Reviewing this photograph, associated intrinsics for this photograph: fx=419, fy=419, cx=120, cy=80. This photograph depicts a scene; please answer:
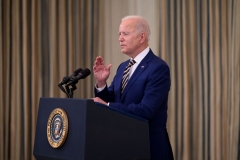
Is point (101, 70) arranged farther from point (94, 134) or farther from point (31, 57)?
point (31, 57)

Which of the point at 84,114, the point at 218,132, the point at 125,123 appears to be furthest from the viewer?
the point at 218,132

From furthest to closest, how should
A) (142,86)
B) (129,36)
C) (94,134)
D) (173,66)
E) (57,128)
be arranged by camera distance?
(173,66) → (129,36) → (142,86) → (57,128) → (94,134)

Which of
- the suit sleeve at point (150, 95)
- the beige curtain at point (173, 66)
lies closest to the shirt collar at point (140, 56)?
the suit sleeve at point (150, 95)

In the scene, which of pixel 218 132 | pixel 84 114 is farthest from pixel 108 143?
pixel 218 132

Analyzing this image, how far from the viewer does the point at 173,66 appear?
4.34 meters

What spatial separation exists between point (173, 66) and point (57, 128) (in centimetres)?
239

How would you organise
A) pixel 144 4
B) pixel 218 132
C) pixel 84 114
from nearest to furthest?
pixel 84 114 < pixel 218 132 < pixel 144 4

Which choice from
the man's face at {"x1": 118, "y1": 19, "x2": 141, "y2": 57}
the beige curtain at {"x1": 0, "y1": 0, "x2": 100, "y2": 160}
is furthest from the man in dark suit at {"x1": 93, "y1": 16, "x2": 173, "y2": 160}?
the beige curtain at {"x1": 0, "y1": 0, "x2": 100, "y2": 160}

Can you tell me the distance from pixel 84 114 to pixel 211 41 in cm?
250

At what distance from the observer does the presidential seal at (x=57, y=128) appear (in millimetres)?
2102

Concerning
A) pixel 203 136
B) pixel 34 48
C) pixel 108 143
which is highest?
pixel 34 48

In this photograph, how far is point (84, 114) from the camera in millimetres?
2012

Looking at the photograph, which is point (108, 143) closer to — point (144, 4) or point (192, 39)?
point (192, 39)

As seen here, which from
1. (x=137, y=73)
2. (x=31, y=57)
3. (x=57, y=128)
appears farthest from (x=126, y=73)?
(x=31, y=57)
